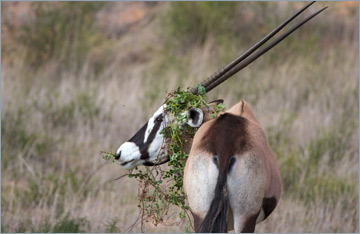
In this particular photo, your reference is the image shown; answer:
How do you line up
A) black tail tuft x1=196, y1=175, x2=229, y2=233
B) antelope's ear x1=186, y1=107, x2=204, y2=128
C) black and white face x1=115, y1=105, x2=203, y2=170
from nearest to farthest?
black tail tuft x1=196, y1=175, x2=229, y2=233 → antelope's ear x1=186, y1=107, x2=204, y2=128 → black and white face x1=115, y1=105, x2=203, y2=170

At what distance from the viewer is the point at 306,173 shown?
842 centimetres

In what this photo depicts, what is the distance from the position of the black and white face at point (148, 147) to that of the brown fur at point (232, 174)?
0.76m

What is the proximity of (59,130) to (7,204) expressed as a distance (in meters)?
2.64

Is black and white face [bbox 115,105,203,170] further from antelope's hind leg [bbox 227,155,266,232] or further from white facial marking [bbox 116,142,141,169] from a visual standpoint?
antelope's hind leg [bbox 227,155,266,232]

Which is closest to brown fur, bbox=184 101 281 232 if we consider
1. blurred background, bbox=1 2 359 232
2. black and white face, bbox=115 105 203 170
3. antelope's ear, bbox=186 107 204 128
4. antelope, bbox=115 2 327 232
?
antelope, bbox=115 2 327 232

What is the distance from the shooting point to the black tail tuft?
3529 millimetres

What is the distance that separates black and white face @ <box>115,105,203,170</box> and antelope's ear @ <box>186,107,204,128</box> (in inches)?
12.0

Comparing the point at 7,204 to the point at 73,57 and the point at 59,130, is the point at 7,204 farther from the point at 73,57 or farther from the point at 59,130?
the point at 73,57

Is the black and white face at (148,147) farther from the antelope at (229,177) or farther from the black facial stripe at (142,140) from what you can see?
the antelope at (229,177)

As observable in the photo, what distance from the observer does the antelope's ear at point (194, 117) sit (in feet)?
13.8

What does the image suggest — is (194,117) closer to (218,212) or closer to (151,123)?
(151,123)

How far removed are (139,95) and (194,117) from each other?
7035 millimetres

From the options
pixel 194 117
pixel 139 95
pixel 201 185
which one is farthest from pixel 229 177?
pixel 139 95

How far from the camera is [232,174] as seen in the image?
A: 11.8 ft
